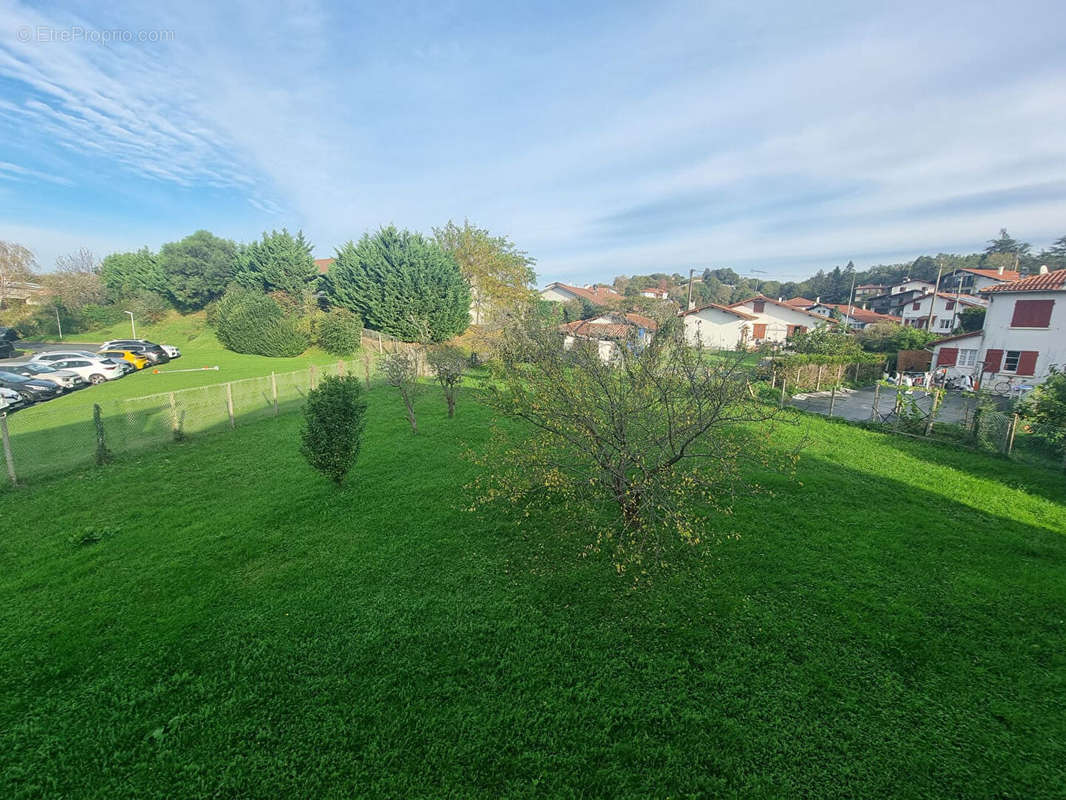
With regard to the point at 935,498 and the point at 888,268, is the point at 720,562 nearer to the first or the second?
the point at 935,498

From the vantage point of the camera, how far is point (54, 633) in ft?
15.7

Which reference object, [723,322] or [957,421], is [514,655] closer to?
[957,421]

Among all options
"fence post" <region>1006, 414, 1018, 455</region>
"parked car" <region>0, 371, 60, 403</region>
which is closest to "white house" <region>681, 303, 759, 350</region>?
"fence post" <region>1006, 414, 1018, 455</region>

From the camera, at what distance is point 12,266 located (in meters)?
33.7

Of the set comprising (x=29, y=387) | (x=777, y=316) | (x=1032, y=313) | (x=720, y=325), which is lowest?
(x=29, y=387)

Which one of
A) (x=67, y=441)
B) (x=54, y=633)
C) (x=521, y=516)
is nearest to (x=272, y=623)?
(x=54, y=633)

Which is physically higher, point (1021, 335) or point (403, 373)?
point (1021, 335)

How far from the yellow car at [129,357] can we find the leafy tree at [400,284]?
38.4ft

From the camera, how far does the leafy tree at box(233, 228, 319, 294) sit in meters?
33.8

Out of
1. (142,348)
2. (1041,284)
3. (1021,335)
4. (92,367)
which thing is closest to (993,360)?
(1021,335)

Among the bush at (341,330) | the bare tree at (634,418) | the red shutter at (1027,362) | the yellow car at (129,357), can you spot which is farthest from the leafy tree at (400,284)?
the red shutter at (1027,362)

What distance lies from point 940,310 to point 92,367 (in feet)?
226

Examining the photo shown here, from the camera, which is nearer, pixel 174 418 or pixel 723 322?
pixel 174 418

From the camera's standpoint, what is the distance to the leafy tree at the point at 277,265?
33844mm
